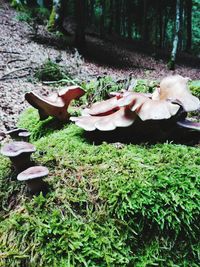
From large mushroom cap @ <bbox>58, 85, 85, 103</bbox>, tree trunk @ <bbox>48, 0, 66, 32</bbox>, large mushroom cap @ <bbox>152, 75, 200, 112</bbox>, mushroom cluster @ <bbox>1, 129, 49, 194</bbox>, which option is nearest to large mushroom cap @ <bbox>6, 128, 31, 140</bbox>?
mushroom cluster @ <bbox>1, 129, 49, 194</bbox>

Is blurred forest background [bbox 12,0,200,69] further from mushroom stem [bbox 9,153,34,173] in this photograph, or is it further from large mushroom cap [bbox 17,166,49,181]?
large mushroom cap [bbox 17,166,49,181]

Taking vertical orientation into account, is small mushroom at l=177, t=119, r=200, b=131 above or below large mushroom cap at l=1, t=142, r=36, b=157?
below

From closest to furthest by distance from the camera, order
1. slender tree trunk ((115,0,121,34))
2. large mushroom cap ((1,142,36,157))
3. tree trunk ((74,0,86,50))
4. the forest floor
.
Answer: large mushroom cap ((1,142,36,157)), the forest floor, tree trunk ((74,0,86,50)), slender tree trunk ((115,0,121,34))

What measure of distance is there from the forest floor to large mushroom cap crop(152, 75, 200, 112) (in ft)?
4.99

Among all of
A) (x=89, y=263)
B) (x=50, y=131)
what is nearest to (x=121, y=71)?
(x=50, y=131)

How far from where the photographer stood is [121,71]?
12422 millimetres

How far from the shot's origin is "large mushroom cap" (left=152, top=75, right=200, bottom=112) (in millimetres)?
2219

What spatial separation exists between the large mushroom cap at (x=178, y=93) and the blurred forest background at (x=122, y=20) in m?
11.5

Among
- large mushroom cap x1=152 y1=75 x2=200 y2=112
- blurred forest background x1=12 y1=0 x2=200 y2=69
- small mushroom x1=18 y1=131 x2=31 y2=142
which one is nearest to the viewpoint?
large mushroom cap x1=152 y1=75 x2=200 y2=112

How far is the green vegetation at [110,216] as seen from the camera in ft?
5.69

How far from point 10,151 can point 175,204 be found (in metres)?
1.12

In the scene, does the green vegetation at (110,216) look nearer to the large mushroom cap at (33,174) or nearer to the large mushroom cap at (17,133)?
the large mushroom cap at (33,174)

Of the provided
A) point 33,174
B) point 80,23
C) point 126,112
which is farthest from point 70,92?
point 80,23

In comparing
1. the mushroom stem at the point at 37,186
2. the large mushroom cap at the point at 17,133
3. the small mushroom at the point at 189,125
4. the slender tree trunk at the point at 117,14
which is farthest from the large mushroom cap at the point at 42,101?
the slender tree trunk at the point at 117,14
